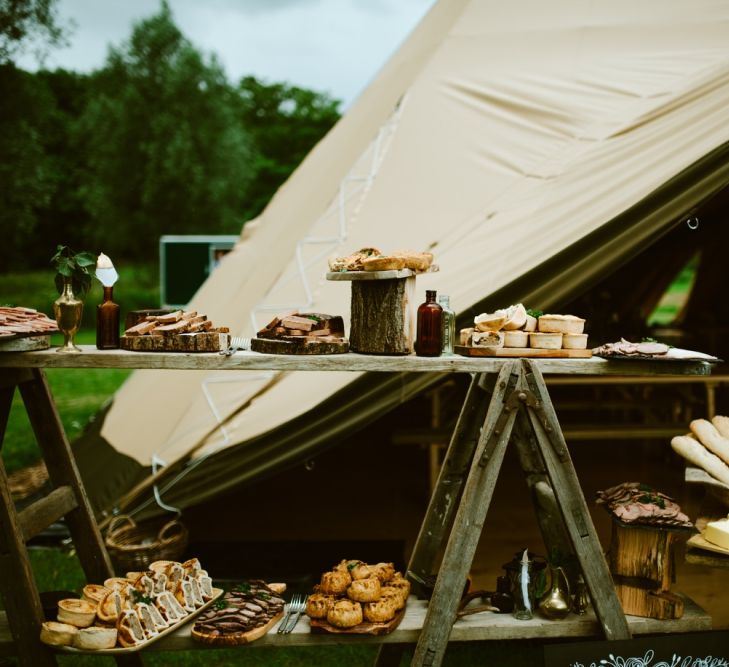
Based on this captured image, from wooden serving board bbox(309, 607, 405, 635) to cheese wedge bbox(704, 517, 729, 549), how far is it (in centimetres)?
96

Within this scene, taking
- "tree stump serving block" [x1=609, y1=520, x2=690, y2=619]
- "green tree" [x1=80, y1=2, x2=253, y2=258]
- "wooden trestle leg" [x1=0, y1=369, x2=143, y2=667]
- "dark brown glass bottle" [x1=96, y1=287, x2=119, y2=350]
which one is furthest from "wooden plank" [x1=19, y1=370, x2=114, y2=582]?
"green tree" [x1=80, y1=2, x2=253, y2=258]

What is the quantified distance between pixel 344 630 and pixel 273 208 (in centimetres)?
390

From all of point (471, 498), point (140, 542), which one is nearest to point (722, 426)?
point (471, 498)

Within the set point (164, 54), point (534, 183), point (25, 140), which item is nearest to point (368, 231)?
point (534, 183)

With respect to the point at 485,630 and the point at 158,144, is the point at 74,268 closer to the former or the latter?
the point at 485,630

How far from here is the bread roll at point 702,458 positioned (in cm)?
252

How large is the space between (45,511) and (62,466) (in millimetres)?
197

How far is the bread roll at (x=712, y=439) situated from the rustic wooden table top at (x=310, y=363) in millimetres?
525

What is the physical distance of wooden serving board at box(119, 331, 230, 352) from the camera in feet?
7.40

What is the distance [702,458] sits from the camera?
2.58m

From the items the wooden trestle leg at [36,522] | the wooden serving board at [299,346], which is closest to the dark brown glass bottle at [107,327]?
the wooden trestle leg at [36,522]

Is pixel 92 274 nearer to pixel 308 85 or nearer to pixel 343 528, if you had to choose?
pixel 343 528

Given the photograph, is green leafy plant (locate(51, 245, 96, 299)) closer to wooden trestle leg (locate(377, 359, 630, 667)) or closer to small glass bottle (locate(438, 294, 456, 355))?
small glass bottle (locate(438, 294, 456, 355))

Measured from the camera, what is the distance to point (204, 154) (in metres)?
22.5
